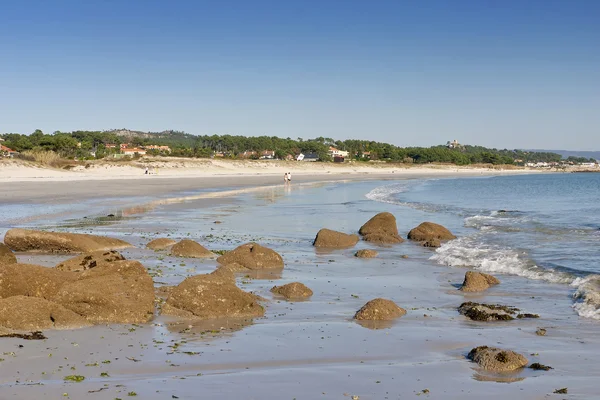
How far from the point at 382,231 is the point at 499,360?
13914 millimetres

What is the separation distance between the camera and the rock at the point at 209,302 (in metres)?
10.1

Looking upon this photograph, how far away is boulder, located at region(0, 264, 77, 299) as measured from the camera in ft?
33.3

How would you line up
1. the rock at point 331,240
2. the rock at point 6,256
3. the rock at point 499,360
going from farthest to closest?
the rock at point 331,240 < the rock at point 6,256 < the rock at point 499,360

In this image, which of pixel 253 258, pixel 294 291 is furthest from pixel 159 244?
pixel 294 291

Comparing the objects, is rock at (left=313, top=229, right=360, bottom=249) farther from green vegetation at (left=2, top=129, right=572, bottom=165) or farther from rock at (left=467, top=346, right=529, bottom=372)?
green vegetation at (left=2, top=129, right=572, bottom=165)

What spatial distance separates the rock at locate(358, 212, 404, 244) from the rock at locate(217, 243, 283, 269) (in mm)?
6465

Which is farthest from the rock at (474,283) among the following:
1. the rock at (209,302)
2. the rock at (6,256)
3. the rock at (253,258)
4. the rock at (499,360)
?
the rock at (6,256)

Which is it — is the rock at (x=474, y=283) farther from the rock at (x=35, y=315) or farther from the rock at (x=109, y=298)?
the rock at (x=35, y=315)

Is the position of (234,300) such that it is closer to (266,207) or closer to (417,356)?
(417,356)

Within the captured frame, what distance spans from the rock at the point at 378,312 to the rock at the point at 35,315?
417 centimetres

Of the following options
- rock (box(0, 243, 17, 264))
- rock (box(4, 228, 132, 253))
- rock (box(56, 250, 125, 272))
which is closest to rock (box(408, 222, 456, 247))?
rock (box(4, 228, 132, 253))

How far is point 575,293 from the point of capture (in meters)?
12.4

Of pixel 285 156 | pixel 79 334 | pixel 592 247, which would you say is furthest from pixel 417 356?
pixel 285 156

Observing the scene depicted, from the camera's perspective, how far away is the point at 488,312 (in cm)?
1048
